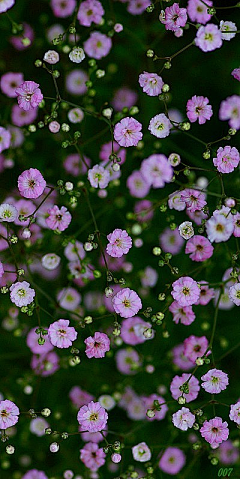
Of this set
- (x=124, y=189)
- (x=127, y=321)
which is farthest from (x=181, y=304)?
(x=124, y=189)

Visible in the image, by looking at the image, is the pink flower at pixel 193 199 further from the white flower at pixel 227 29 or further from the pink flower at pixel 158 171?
the white flower at pixel 227 29

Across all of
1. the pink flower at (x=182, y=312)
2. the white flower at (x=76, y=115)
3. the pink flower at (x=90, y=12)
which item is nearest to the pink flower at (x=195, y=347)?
the pink flower at (x=182, y=312)

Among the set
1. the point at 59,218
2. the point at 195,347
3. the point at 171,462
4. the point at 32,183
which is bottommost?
the point at 171,462

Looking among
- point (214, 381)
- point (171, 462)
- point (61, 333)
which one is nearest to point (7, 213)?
point (61, 333)

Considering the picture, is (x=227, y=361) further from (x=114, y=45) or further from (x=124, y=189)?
(x=114, y=45)

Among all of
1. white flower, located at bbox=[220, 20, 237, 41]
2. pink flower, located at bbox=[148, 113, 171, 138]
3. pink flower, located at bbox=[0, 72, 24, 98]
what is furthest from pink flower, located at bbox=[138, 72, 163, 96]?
pink flower, located at bbox=[0, 72, 24, 98]

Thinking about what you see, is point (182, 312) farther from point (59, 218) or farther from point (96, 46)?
point (96, 46)

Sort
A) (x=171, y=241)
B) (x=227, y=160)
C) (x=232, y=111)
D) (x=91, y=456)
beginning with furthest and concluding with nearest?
1. (x=171, y=241)
2. (x=91, y=456)
3. (x=232, y=111)
4. (x=227, y=160)
